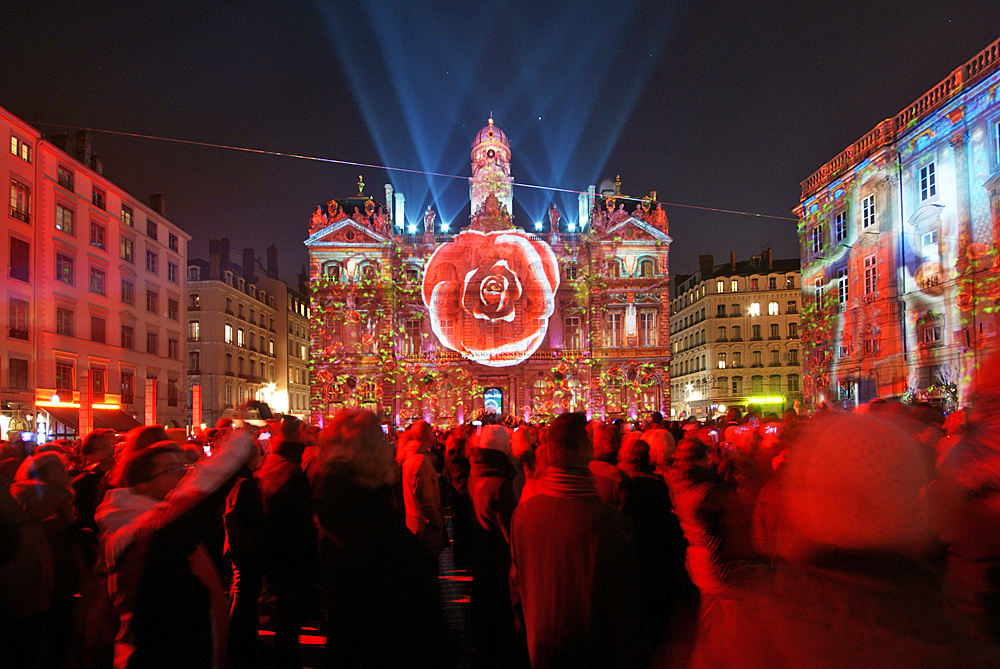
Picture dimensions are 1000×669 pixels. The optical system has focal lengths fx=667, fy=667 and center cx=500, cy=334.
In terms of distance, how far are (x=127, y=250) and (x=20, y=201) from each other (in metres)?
7.49

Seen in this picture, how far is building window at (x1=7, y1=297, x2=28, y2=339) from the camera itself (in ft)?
77.6

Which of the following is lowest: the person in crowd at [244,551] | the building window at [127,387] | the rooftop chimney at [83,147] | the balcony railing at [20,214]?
the person in crowd at [244,551]

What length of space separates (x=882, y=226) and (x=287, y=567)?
88.6ft

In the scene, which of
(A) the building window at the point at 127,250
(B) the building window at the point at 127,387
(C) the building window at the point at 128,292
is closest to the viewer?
(B) the building window at the point at 127,387

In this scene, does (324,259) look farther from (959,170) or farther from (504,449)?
(504,449)

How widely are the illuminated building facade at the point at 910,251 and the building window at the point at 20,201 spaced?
103 ft

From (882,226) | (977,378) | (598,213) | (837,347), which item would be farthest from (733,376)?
(977,378)

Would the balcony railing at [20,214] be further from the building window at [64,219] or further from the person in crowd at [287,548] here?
the person in crowd at [287,548]

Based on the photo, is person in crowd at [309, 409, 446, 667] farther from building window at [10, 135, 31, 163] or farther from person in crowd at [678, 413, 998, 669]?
building window at [10, 135, 31, 163]

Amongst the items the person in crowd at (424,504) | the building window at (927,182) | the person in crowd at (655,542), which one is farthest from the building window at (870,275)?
the person in crowd at (424,504)

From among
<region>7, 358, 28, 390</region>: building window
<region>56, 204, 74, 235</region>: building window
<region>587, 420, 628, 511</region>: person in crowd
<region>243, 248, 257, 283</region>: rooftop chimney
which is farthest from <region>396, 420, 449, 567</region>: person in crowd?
<region>243, 248, 257, 283</region>: rooftop chimney

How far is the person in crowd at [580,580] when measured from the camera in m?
2.88

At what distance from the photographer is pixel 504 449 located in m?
5.50

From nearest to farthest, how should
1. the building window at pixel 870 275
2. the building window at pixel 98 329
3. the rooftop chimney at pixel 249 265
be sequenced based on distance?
the building window at pixel 870 275, the building window at pixel 98 329, the rooftop chimney at pixel 249 265
